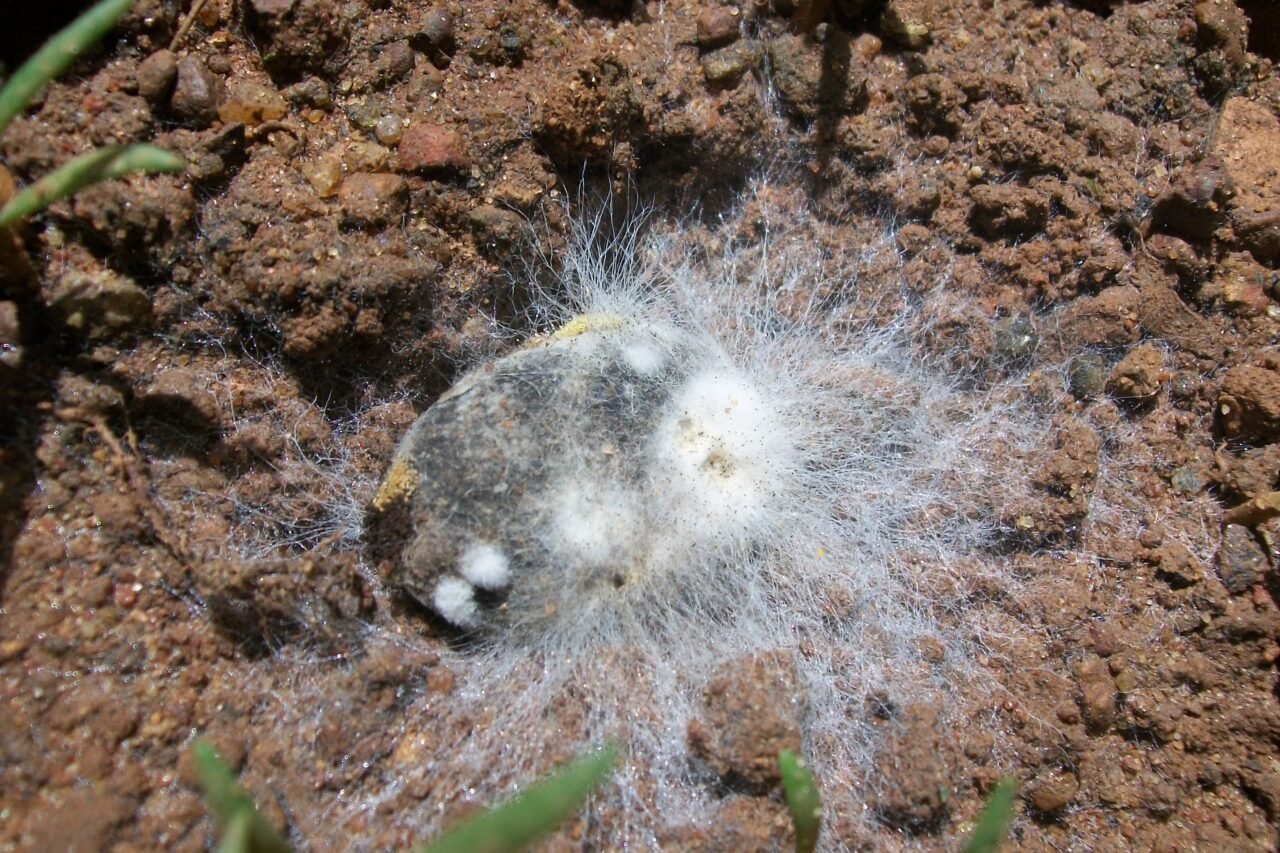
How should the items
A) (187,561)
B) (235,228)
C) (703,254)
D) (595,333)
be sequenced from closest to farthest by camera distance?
(187,561) < (235,228) < (595,333) < (703,254)

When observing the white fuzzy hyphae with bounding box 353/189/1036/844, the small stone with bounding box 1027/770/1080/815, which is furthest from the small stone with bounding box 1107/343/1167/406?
the small stone with bounding box 1027/770/1080/815

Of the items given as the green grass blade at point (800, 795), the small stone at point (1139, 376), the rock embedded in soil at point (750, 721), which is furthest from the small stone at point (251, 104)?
the small stone at point (1139, 376)

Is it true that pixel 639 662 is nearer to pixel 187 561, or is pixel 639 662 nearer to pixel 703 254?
pixel 187 561

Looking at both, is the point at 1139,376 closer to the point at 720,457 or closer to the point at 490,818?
the point at 720,457

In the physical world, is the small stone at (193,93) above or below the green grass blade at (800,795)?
above

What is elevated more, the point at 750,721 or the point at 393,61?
the point at 393,61

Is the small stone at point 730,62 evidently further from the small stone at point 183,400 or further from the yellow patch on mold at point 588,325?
the small stone at point 183,400

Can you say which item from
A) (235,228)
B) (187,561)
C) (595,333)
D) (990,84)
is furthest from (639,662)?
(990,84)

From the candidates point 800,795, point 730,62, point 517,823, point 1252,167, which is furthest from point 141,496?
point 1252,167
